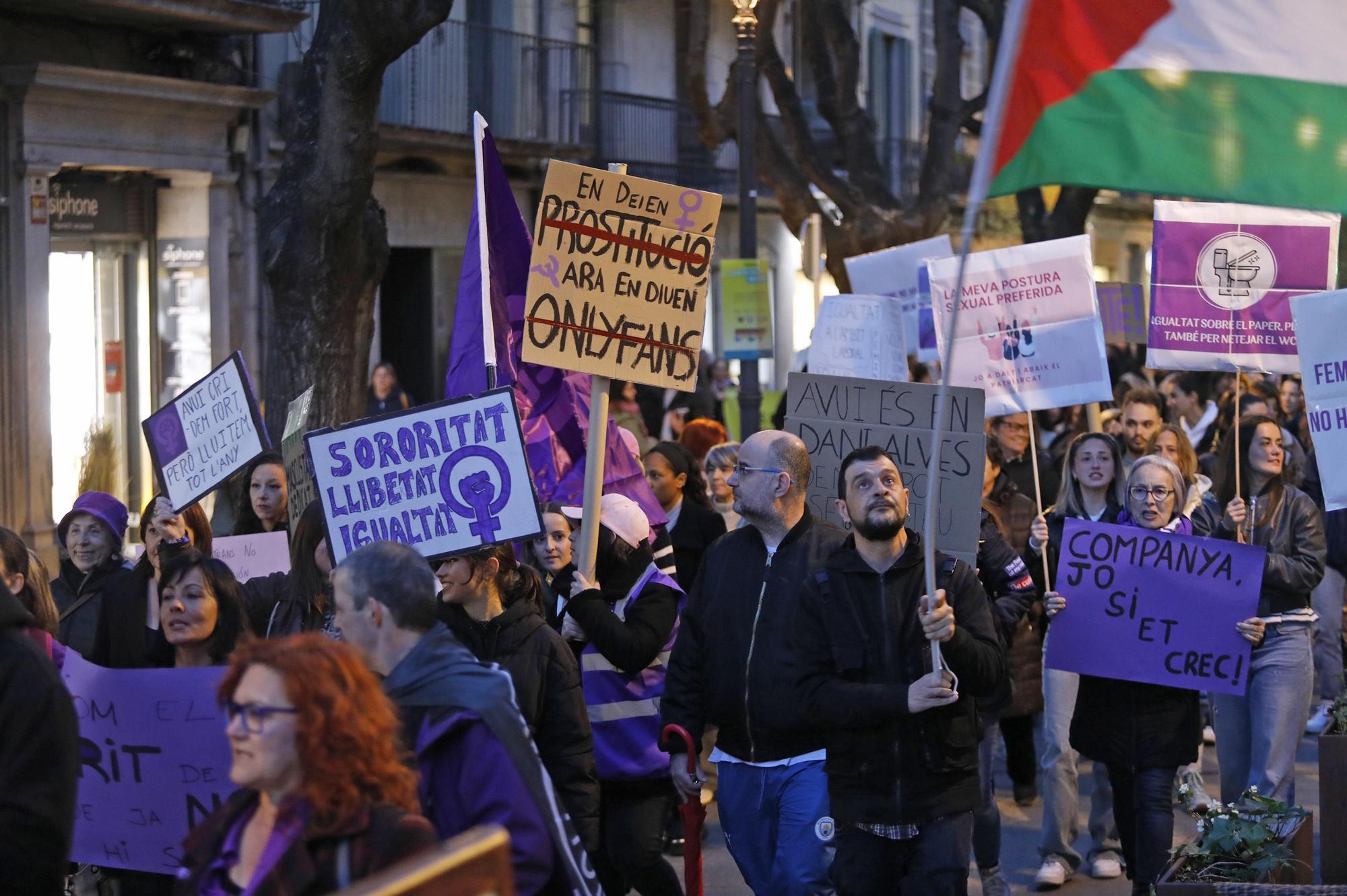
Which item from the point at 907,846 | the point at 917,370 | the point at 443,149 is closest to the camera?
the point at 907,846

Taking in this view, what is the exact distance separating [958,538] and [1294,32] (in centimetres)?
233

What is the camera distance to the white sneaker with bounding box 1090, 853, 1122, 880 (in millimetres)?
7562

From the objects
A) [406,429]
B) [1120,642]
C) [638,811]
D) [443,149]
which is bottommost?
[638,811]

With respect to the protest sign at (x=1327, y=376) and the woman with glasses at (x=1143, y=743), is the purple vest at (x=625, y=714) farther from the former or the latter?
the protest sign at (x=1327, y=376)

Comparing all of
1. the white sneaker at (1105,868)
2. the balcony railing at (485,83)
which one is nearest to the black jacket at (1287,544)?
the white sneaker at (1105,868)

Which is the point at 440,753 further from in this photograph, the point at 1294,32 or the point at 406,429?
the point at 1294,32

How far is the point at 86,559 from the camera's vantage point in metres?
7.15

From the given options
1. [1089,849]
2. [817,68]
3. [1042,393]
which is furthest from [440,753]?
[817,68]

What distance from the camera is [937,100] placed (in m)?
18.8

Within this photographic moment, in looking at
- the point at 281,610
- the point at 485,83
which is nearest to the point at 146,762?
the point at 281,610

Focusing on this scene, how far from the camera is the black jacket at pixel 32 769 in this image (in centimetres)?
379

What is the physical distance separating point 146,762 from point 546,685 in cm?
109

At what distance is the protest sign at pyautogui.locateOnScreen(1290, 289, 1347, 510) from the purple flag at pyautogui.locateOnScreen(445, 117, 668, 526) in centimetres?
254

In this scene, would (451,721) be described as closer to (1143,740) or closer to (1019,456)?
(1143,740)
